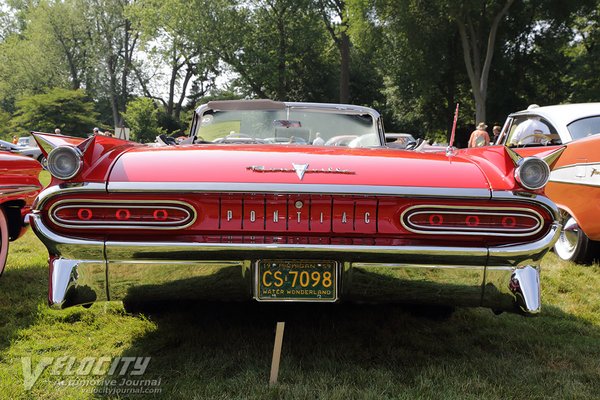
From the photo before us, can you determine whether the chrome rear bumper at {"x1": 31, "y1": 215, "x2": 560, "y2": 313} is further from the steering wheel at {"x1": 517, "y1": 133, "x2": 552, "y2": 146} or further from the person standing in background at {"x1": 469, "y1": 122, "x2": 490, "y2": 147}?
the steering wheel at {"x1": 517, "y1": 133, "x2": 552, "y2": 146}

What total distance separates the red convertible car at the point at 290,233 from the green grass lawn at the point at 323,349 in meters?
0.39

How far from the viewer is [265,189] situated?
230cm

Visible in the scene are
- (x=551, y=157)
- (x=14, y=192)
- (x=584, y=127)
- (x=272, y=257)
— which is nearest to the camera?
(x=272, y=257)

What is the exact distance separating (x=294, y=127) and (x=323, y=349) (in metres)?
1.80

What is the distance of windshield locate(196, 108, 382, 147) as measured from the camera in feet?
12.9

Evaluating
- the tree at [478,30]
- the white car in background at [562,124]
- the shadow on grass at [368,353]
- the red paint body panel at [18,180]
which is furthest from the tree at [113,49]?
the shadow on grass at [368,353]

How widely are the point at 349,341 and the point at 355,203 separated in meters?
0.98

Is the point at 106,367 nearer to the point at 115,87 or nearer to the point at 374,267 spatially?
the point at 374,267

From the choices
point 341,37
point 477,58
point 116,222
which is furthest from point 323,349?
point 341,37

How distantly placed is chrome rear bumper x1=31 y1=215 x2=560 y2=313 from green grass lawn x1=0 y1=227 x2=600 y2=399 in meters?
0.40

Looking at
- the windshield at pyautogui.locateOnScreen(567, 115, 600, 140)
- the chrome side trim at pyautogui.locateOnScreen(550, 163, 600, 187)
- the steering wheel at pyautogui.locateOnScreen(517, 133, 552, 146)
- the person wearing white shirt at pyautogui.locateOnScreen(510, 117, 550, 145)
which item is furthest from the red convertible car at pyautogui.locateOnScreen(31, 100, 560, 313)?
the person wearing white shirt at pyautogui.locateOnScreen(510, 117, 550, 145)

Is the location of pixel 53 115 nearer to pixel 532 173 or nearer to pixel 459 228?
pixel 459 228

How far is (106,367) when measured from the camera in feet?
8.63

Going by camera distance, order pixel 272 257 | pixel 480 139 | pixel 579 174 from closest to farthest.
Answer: pixel 272 257 < pixel 480 139 < pixel 579 174
